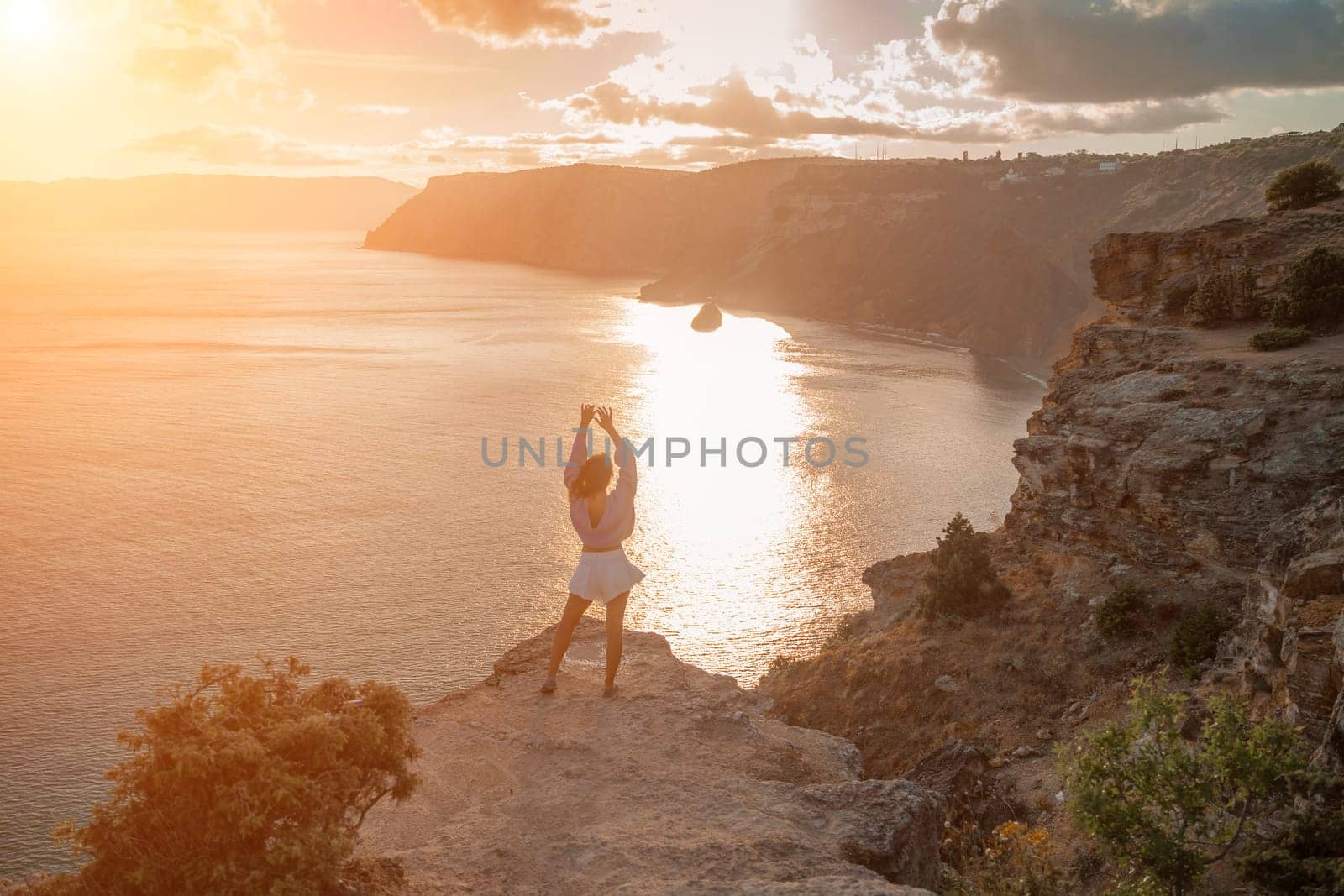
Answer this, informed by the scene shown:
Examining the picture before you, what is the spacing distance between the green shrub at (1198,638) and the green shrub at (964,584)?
5406 millimetres

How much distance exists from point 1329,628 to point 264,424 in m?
55.8

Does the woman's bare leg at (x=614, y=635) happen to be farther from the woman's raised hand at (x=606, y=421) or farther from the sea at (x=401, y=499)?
the sea at (x=401, y=499)

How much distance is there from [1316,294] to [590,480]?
1833 centimetres

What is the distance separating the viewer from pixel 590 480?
9477 millimetres

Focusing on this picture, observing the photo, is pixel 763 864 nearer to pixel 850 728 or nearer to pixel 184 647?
pixel 850 728

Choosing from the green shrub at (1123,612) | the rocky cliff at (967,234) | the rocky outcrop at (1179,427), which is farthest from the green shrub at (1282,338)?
the rocky cliff at (967,234)

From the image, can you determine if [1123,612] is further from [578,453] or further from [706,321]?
[706,321]

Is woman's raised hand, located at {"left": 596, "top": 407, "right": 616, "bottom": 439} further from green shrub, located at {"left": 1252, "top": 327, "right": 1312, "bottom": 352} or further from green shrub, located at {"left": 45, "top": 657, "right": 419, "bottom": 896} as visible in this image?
green shrub, located at {"left": 1252, "top": 327, "right": 1312, "bottom": 352}

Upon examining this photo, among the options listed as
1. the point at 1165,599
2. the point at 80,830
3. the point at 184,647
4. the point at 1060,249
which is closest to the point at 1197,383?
the point at 1165,599

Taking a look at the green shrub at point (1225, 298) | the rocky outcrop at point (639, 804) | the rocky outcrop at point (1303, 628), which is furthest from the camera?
the green shrub at point (1225, 298)

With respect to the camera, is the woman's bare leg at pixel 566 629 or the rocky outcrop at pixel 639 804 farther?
the woman's bare leg at pixel 566 629

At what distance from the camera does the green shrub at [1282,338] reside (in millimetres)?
19203

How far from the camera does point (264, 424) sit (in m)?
55.8

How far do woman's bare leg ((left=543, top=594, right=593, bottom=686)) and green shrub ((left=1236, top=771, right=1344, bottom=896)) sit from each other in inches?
266
